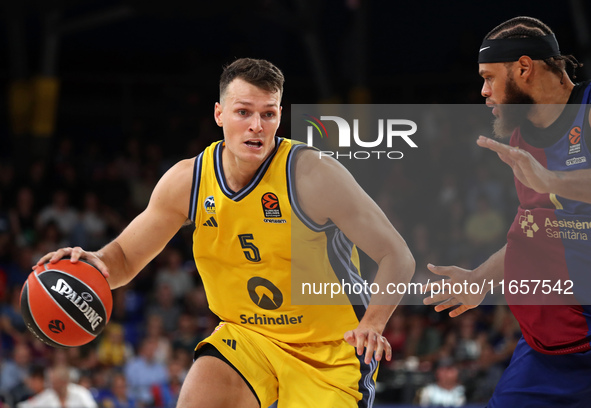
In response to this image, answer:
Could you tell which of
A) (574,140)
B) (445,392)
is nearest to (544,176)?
(574,140)

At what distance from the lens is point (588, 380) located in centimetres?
348

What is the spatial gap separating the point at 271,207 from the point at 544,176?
138 centimetres

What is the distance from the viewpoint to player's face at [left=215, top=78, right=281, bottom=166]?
3883mm

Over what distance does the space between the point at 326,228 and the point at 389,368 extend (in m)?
5.83

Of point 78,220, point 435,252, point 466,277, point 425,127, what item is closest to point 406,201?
point 435,252

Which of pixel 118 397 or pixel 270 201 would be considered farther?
pixel 118 397

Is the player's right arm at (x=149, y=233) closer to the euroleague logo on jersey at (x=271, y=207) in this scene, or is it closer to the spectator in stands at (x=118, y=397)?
the euroleague logo on jersey at (x=271, y=207)

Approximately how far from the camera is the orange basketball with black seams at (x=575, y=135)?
3377mm

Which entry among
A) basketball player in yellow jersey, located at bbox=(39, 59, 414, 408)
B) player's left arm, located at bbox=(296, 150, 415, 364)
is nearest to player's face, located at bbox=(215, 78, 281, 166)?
basketball player in yellow jersey, located at bbox=(39, 59, 414, 408)

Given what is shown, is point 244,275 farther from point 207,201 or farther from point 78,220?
point 78,220

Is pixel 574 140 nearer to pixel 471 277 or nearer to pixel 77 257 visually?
pixel 471 277

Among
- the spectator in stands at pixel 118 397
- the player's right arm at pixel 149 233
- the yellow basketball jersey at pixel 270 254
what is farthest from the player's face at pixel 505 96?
the spectator in stands at pixel 118 397

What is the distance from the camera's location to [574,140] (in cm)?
340

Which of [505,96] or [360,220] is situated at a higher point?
[505,96]
